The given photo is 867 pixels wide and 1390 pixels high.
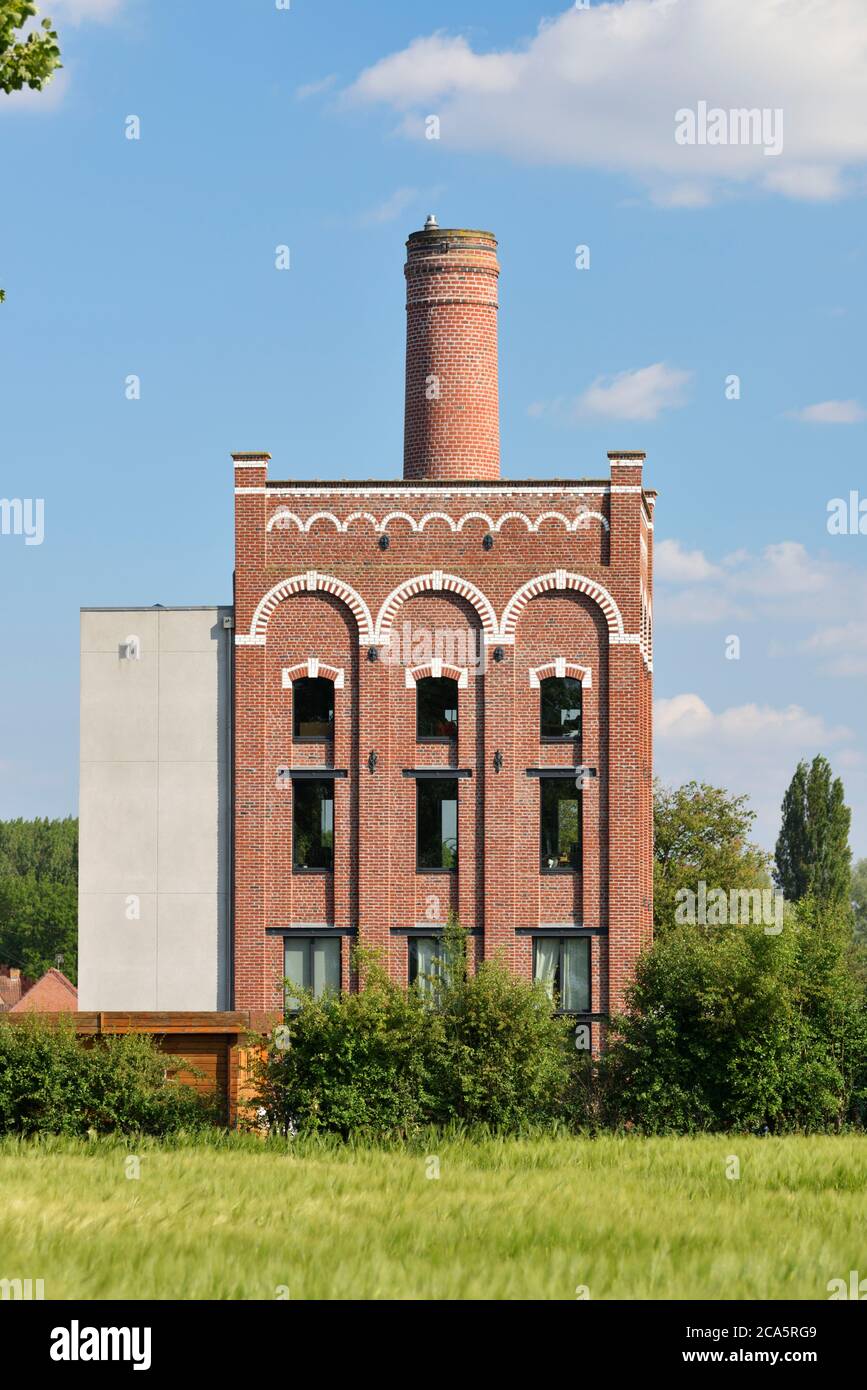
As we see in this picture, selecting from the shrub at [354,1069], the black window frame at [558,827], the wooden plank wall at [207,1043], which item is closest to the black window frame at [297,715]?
the black window frame at [558,827]

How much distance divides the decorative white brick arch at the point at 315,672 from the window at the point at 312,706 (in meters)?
0.19

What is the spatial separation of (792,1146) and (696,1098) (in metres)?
4.26

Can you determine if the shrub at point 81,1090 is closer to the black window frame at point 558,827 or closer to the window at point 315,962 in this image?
the window at point 315,962

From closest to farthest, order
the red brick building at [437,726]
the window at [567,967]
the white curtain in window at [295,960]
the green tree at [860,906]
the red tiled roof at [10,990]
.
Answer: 1. the window at [567,967]
2. the red brick building at [437,726]
3. the white curtain in window at [295,960]
4. the red tiled roof at [10,990]
5. the green tree at [860,906]

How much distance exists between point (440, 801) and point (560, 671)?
12.7 feet

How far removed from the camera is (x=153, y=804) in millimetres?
43656

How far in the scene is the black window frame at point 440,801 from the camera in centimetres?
4303

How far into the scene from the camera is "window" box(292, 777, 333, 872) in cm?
4325

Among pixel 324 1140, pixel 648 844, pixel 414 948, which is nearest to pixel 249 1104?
pixel 324 1140

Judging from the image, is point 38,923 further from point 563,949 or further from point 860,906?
point 860,906

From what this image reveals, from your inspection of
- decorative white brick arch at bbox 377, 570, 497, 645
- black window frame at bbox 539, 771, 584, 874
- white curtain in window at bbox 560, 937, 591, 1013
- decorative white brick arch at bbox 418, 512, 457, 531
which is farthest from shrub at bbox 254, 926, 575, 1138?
decorative white brick arch at bbox 418, 512, 457, 531

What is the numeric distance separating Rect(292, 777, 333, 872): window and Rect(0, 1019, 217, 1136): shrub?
1200 centimetres

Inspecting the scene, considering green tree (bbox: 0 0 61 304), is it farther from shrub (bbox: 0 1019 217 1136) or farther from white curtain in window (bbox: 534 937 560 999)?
white curtain in window (bbox: 534 937 560 999)

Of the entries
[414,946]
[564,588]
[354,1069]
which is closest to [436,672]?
[564,588]
